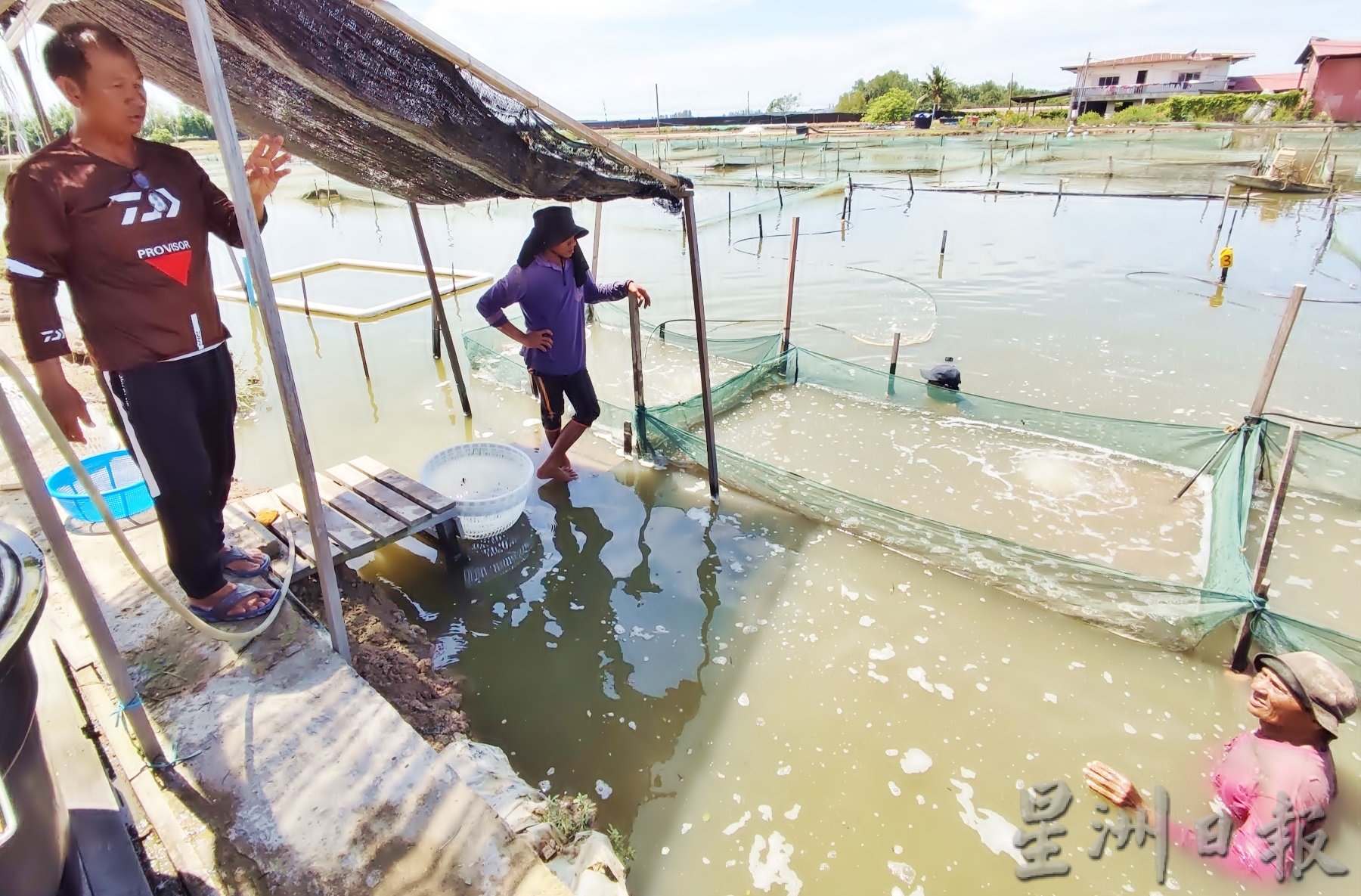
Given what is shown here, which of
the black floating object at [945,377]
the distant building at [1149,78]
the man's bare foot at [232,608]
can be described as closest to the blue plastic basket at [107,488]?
the man's bare foot at [232,608]

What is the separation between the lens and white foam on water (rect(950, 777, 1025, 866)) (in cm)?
276

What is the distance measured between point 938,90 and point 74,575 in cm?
6699

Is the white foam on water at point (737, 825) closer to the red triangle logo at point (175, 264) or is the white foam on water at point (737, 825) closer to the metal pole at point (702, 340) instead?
the metal pole at point (702, 340)

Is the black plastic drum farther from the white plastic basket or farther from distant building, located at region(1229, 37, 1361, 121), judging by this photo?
A: distant building, located at region(1229, 37, 1361, 121)

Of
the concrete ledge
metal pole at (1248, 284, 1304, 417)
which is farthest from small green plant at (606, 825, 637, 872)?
metal pole at (1248, 284, 1304, 417)

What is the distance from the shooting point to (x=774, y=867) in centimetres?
271

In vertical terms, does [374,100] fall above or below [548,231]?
above

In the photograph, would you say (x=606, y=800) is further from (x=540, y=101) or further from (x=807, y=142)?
(x=807, y=142)

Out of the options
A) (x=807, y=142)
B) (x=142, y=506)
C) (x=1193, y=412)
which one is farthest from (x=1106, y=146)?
(x=142, y=506)

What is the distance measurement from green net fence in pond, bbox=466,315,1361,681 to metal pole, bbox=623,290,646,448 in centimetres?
4

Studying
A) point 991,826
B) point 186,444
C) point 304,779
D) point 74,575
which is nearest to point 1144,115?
point 991,826

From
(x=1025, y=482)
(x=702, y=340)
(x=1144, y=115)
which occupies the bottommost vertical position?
(x=1025, y=482)

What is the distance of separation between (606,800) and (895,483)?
3.73 meters

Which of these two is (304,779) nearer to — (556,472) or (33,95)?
(33,95)
